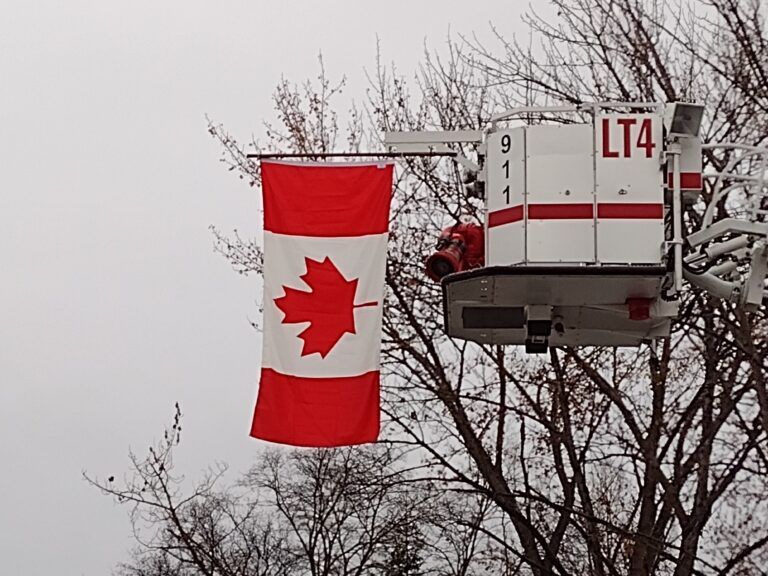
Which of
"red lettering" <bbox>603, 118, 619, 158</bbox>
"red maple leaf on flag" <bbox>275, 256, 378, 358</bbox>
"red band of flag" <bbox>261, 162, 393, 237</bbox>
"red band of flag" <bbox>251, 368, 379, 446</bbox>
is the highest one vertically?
"red lettering" <bbox>603, 118, 619, 158</bbox>

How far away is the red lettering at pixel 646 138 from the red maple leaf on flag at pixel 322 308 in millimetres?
2188

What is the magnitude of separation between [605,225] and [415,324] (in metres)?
12.1

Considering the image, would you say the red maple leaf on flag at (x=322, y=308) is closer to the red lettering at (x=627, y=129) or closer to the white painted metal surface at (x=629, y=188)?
the white painted metal surface at (x=629, y=188)

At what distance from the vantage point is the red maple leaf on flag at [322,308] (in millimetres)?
8891

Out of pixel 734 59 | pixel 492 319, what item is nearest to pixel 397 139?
pixel 492 319

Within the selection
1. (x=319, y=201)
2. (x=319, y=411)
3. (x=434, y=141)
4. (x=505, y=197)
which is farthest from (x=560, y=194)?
(x=319, y=411)

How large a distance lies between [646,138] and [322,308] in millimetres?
2466

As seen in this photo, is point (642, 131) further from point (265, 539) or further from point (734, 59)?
point (265, 539)

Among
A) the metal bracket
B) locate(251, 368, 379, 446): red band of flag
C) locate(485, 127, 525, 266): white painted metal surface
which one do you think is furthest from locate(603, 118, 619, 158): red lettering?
locate(251, 368, 379, 446): red band of flag

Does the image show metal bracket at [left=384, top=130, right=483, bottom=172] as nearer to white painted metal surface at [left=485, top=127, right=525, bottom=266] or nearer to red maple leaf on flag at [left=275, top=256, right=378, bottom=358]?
white painted metal surface at [left=485, top=127, right=525, bottom=266]

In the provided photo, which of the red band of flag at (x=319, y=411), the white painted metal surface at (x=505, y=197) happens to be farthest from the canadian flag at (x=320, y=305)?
the white painted metal surface at (x=505, y=197)

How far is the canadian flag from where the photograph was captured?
29.2ft

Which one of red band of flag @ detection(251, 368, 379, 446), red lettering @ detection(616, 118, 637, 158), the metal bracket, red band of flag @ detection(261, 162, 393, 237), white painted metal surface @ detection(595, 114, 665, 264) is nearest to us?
white painted metal surface @ detection(595, 114, 665, 264)

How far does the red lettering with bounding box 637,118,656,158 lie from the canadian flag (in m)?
2.01
